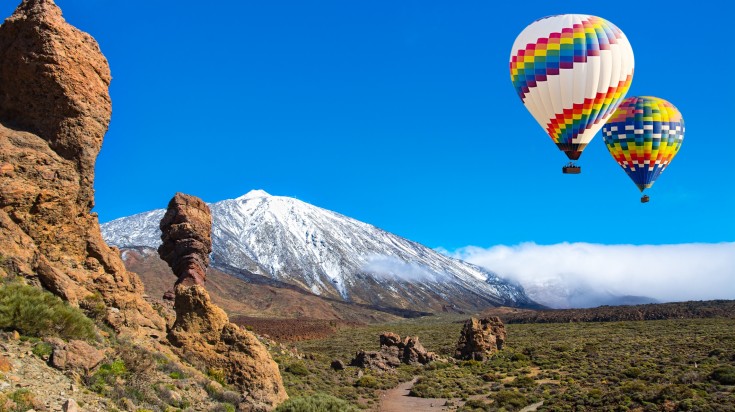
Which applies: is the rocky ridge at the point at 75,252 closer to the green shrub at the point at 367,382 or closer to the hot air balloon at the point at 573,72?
the green shrub at the point at 367,382

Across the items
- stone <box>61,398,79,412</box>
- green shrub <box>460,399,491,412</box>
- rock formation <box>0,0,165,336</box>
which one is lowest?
green shrub <box>460,399,491,412</box>

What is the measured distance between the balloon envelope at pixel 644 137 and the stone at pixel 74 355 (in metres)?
39.7

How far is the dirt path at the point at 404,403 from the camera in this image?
32219 mm

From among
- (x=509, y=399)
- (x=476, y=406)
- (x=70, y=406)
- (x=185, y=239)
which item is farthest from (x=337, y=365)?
(x=70, y=406)

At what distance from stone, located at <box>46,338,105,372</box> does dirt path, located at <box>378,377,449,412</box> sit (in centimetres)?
2036

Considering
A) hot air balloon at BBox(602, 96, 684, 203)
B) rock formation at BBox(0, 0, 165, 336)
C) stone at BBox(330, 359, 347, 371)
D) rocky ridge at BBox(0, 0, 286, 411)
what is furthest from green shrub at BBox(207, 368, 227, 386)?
hot air balloon at BBox(602, 96, 684, 203)

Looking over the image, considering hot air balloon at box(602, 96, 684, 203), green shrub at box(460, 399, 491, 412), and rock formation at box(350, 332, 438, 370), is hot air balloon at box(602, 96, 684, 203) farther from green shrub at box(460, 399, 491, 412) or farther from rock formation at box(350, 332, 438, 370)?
green shrub at box(460, 399, 491, 412)

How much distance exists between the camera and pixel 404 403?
34.0 metres

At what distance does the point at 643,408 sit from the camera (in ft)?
88.9

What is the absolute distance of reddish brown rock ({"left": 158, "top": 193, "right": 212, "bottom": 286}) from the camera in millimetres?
37594

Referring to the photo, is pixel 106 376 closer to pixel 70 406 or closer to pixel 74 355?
pixel 74 355

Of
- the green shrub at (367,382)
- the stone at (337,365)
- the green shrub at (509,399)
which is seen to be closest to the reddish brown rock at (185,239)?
the green shrub at (367,382)

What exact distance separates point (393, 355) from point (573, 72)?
25.7m

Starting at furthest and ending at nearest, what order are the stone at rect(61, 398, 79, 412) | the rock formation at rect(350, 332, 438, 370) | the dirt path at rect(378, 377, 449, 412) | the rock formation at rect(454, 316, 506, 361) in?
the rock formation at rect(454, 316, 506, 361) → the rock formation at rect(350, 332, 438, 370) → the dirt path at rect(378, 377, 449, 412) → the stone at rect(61, 398, 79, 412)
